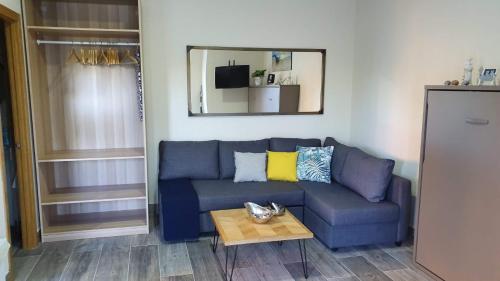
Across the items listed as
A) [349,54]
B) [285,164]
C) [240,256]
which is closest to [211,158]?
[285,164]

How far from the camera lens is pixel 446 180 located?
2.60 metres

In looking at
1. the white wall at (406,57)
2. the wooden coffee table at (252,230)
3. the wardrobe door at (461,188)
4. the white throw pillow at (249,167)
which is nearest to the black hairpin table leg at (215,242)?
the wooden coffee table at (252,230)

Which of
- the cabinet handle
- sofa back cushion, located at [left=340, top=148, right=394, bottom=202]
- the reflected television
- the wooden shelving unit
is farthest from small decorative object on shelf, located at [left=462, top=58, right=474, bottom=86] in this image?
the wooden shelving unit

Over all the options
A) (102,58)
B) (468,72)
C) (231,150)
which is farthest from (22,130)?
(468,72)

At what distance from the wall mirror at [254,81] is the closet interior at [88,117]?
71 centimetres

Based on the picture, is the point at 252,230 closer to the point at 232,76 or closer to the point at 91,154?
the point at 91,154

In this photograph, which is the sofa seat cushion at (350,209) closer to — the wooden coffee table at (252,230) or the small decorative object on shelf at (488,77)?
the wooden coffee table at (252,230)

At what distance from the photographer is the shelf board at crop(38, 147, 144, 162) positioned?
338 cm

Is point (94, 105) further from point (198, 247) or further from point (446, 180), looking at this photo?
point (446, 180)

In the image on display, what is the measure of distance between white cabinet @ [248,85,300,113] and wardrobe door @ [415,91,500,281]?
1.92m

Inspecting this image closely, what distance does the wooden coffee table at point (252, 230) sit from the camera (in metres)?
2.59

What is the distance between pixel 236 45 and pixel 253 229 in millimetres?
2234

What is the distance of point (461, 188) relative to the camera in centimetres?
248

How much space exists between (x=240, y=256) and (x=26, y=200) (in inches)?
74.9
